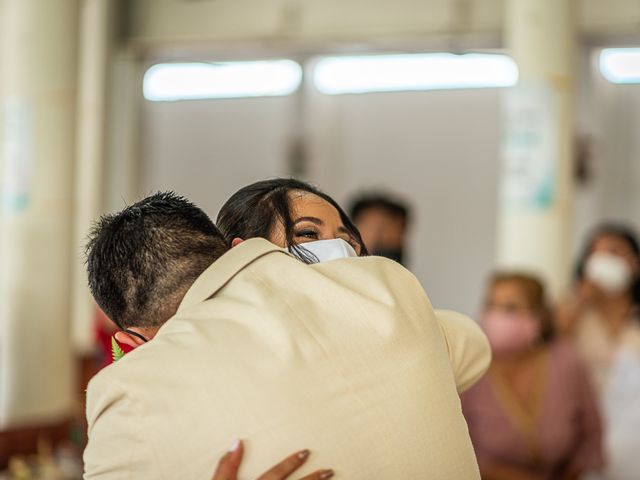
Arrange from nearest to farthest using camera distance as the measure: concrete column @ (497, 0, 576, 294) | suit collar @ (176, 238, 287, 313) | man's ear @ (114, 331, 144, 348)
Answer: suit collar @ (176, 238, 287, 313) → man's ear @ (114, 331, 144, 348) → concrete column @ (497, 0, 576, 294)

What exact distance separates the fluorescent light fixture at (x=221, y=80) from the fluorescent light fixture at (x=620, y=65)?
2128 mm

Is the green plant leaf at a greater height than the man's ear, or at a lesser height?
lesser

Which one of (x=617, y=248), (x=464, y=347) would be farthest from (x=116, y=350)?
(x=617, y=248)

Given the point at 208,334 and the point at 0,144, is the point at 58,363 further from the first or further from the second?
the point at 208,334

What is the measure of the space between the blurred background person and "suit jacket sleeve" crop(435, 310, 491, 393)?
306cm

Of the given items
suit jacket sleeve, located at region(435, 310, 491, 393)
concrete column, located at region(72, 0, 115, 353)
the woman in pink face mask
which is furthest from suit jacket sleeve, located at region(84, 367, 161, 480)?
concrete column, located at region(72, 0, 115, 353)

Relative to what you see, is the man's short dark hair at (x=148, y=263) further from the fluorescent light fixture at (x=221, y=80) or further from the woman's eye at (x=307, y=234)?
the fluorescent light fixture at (x=221, y=80)

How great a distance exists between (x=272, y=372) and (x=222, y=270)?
184 mm

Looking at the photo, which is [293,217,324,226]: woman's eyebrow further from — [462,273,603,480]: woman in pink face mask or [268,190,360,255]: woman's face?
[462,273,603,480]: woman in pink face mask

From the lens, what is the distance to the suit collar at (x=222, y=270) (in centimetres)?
156

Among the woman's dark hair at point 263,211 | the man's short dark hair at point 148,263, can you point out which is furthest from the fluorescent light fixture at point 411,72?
the man's short dark hair at point 148,263

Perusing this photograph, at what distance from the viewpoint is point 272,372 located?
1455mm

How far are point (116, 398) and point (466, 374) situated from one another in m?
0.63

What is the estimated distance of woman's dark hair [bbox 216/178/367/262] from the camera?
1876 millimetres
